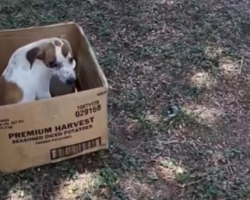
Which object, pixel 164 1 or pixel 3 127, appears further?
pixel 164 1

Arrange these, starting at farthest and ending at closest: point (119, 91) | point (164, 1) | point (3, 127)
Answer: point (164, 1) < point (119, 91) < point (3, 127)

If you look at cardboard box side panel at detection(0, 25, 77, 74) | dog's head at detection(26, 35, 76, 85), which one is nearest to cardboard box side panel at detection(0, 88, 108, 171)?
dog's head at detection(26, 35, 76, 85)

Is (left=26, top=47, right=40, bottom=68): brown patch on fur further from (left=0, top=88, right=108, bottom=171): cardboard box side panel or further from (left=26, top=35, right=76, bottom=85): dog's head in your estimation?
(left=0, top=88, right=108, bottom=171): cardboard box side panel

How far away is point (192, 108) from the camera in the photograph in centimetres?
241

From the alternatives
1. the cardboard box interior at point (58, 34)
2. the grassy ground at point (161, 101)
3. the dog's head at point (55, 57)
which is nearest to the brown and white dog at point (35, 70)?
the dog's head at point (55, 57)

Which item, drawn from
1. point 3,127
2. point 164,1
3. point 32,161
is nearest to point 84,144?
point 32,161

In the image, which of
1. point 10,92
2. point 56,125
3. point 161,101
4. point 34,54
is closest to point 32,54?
point 34,54

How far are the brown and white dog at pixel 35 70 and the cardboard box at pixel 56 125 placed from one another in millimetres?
90

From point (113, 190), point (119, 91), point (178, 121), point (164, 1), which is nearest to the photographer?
point (113, 190)

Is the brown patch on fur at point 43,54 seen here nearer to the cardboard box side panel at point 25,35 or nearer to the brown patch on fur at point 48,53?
the brown patch on fur at point 48,53

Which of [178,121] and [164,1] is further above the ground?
[164,1]

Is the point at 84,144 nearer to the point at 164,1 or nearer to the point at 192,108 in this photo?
the point at 192,108

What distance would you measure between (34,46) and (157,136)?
2.04 feet

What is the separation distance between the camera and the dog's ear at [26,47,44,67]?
2.00m
